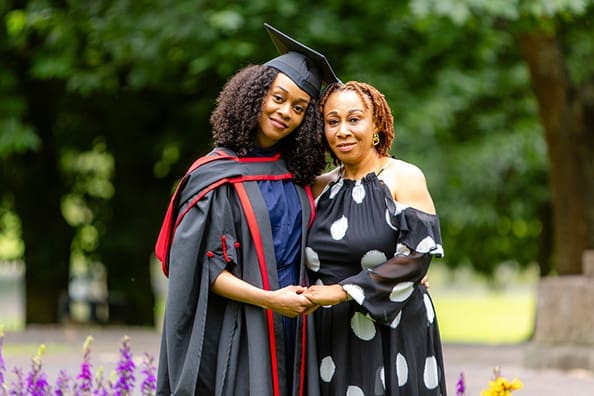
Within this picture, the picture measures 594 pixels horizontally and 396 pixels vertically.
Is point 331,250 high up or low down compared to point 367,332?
up

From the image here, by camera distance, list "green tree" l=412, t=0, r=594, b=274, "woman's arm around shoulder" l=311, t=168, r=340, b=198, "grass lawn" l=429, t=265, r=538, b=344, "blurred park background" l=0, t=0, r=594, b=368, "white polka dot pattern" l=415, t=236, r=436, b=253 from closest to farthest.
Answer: "white polka dot pattern" l=415, t=236, r=436, b=253, "woman's arm around shoulder" l=311, t=168, r=340, b=198, "blurred park background" l=0, t=0, r=594, b=368, "green tree" l=412, t=0, r=594, b=274, "grass lawn" l=429, t=265, r=538, b=344

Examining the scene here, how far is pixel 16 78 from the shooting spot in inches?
559

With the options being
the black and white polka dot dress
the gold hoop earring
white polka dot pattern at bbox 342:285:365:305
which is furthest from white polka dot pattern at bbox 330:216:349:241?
the gold hoop earring

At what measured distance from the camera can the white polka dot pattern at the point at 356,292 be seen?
166 inches

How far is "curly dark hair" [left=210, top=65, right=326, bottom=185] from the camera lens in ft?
14.5

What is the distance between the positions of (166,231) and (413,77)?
8478 millimetres

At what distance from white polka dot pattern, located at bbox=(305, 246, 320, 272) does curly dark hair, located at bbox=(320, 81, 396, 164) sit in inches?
17.6

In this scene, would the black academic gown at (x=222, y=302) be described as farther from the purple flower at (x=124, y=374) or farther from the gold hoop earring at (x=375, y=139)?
the purple flower at (x=124, y=374)

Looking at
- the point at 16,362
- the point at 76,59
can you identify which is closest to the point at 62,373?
the point at 16,362

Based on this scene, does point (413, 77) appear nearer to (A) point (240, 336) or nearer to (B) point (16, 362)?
(B) point (16, 362)

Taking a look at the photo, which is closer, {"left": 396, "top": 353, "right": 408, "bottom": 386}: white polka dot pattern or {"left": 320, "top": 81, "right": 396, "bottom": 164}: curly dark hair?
{"left": 396, "top": 353, "right": 408, "bottom": 386}: white polka dot pattern

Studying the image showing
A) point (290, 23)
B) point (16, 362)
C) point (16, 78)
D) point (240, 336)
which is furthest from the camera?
point (16, 78)

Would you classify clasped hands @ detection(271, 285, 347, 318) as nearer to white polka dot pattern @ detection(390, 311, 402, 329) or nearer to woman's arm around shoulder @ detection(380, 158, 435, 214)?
white polka dot pattern @ detection(390, 311, 402, 329)

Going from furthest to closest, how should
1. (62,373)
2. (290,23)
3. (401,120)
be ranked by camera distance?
1. (401,120)
2. (290,23)
3. (62,373)
